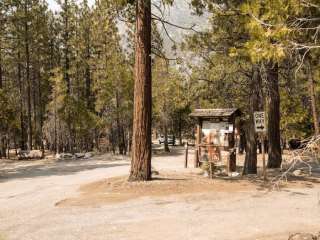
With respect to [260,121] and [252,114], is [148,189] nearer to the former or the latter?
[260,121]

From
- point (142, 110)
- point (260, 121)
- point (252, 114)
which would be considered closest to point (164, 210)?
point (142, 110)

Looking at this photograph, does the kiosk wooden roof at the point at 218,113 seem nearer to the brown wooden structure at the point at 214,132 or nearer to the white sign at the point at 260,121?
the brown wooden structure at the point at 214,132

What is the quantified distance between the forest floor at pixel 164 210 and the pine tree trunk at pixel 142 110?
0.58 m

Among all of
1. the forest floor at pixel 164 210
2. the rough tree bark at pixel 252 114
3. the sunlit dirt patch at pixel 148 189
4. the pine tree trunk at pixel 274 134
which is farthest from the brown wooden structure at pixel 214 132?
the forest floor at pixel 164 210

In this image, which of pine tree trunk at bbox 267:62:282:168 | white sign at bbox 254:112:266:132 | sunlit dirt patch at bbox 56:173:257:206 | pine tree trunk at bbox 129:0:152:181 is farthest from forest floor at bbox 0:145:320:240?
pine tree trunk at bbox 267:62:282:168

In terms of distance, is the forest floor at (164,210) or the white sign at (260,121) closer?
the forest floor at (164,210)

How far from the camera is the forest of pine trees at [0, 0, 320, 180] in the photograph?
922 cm

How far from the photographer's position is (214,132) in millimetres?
21703

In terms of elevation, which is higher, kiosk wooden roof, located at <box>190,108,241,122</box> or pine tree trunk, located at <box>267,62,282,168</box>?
kiosk wooden roof, located at <box>190,108,241,122</box>

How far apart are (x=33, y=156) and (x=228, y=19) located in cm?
2435

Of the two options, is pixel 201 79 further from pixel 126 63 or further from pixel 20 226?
pixel 126 63

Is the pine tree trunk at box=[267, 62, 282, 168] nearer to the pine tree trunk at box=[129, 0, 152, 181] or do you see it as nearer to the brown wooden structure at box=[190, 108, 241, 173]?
the brown wooden structure at box=[190, 108, 241, 173]

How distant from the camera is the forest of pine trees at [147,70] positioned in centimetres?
922

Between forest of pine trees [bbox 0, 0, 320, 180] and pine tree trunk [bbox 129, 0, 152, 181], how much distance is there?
3 cm
